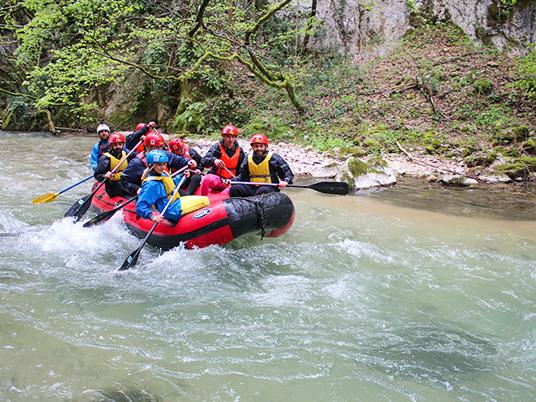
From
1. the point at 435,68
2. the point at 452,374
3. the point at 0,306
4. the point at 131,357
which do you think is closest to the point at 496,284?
the point at 452,374

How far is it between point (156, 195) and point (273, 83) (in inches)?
331

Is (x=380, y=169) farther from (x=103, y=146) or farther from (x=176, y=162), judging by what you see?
(x=103, y=146)

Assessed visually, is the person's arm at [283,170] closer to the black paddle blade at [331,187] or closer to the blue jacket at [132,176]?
the black paddle blade at [331,187]

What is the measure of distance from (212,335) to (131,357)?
0.65m

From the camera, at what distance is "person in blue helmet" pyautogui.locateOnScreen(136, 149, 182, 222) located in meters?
5.08

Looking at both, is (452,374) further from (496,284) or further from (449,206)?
(449,206)

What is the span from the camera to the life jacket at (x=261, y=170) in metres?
6.00

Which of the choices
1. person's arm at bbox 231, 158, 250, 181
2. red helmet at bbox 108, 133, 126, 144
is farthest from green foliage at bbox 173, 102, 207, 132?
person's arm at bbox 231, 158, 250, 181

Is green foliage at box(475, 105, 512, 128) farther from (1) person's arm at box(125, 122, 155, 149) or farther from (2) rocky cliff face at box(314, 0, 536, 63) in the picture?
(1) person's arm at box(125, 122, 155, 149)

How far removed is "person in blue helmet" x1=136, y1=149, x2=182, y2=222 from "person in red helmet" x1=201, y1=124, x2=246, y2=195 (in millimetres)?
1016

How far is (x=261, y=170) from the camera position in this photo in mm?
6023

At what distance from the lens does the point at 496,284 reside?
15.2 feet

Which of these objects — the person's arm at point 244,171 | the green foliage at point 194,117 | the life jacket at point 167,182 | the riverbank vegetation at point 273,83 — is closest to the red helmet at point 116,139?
the life jacket at point 167,182

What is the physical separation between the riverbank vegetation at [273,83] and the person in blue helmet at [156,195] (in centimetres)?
482
